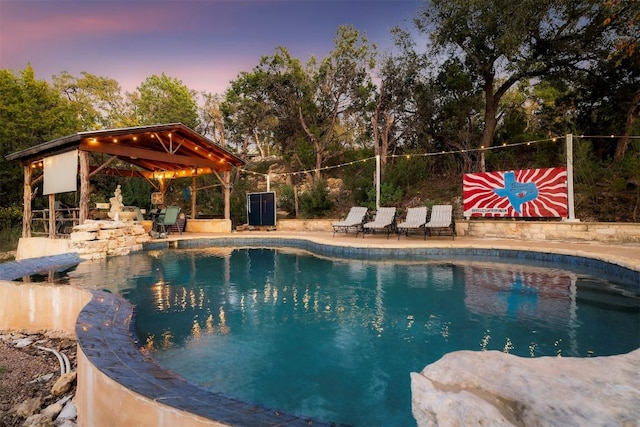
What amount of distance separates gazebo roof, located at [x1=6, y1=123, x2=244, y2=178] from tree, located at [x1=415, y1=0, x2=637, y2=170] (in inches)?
353

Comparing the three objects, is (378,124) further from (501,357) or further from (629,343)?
(501,357)

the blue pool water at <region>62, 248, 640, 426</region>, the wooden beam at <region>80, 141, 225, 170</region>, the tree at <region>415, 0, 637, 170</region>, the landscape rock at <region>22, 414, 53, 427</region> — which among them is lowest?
the landscape rock at <region>22, 414, 53, 427</region>

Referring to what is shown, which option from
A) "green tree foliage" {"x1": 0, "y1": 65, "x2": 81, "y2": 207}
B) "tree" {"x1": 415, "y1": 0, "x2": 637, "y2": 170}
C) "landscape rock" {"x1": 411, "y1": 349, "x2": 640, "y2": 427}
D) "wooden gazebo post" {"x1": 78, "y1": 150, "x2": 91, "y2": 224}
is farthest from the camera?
"green tree foliage" {"x1": 0, "y1": 65, "x2": 81, "y2": 207}

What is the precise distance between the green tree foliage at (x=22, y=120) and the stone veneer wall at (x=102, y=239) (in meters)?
7.89

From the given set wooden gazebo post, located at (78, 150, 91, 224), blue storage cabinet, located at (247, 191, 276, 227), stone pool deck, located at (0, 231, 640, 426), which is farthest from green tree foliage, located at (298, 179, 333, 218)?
stone pool deck, located at (0, 231, 640, 426)

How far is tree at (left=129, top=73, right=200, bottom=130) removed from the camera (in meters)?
21.4

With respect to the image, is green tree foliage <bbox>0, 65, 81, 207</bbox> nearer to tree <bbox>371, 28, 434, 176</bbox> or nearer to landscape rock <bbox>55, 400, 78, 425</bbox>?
tree <bbox>371, 28, 434, 176</bbox>

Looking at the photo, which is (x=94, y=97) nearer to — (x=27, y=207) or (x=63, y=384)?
(x=27, y=207)

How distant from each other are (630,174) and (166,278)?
1181 cm

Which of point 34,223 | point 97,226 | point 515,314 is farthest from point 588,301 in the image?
point 34,223

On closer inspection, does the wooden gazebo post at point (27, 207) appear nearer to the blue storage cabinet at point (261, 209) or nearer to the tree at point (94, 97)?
the blue storage cabinet at point (261, 209)

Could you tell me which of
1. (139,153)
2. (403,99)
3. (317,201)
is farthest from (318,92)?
(139,153)

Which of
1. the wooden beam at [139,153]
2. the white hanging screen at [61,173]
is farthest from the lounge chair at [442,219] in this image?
the white hanging screen at [61,173]

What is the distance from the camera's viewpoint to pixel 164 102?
72.7 ft
